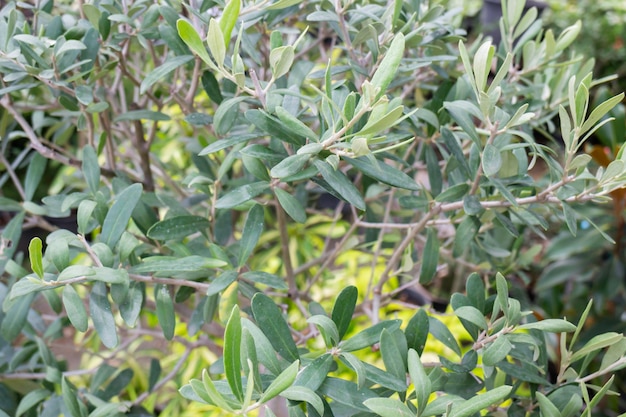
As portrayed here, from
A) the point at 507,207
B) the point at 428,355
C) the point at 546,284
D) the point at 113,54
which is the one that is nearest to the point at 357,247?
the point at 507,207

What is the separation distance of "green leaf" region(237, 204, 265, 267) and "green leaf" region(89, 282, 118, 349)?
5.3 inches

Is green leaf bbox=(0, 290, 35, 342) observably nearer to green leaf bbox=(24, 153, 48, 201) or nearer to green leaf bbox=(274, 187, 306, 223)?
green leaf bbox=(24, 153, 48, 201)

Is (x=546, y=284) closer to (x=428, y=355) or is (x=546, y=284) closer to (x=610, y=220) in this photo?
(x=610, y=220)

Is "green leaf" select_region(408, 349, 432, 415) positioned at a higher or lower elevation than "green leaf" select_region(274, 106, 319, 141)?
lower

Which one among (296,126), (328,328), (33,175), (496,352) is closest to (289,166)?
(296,126)

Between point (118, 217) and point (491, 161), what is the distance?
1.18ft

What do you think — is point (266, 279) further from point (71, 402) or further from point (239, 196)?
point (71, 402)

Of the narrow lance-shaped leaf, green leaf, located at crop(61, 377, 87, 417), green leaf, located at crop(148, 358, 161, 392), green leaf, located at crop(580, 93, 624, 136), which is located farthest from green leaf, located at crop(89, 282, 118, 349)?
green leaf, located at crop(580, 93, 624, 136)

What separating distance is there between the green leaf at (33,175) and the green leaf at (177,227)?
27 centimetres

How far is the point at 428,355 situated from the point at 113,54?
110cm

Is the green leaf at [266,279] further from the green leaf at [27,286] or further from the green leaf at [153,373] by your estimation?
the green leaf at [153,373]

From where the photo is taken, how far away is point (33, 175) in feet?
2.53

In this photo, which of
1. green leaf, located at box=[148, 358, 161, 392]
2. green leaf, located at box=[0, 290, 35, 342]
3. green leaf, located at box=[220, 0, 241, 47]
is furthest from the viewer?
green leaf, located at box=[148, 358, 161, 392]

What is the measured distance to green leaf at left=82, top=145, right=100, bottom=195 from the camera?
0.64m
